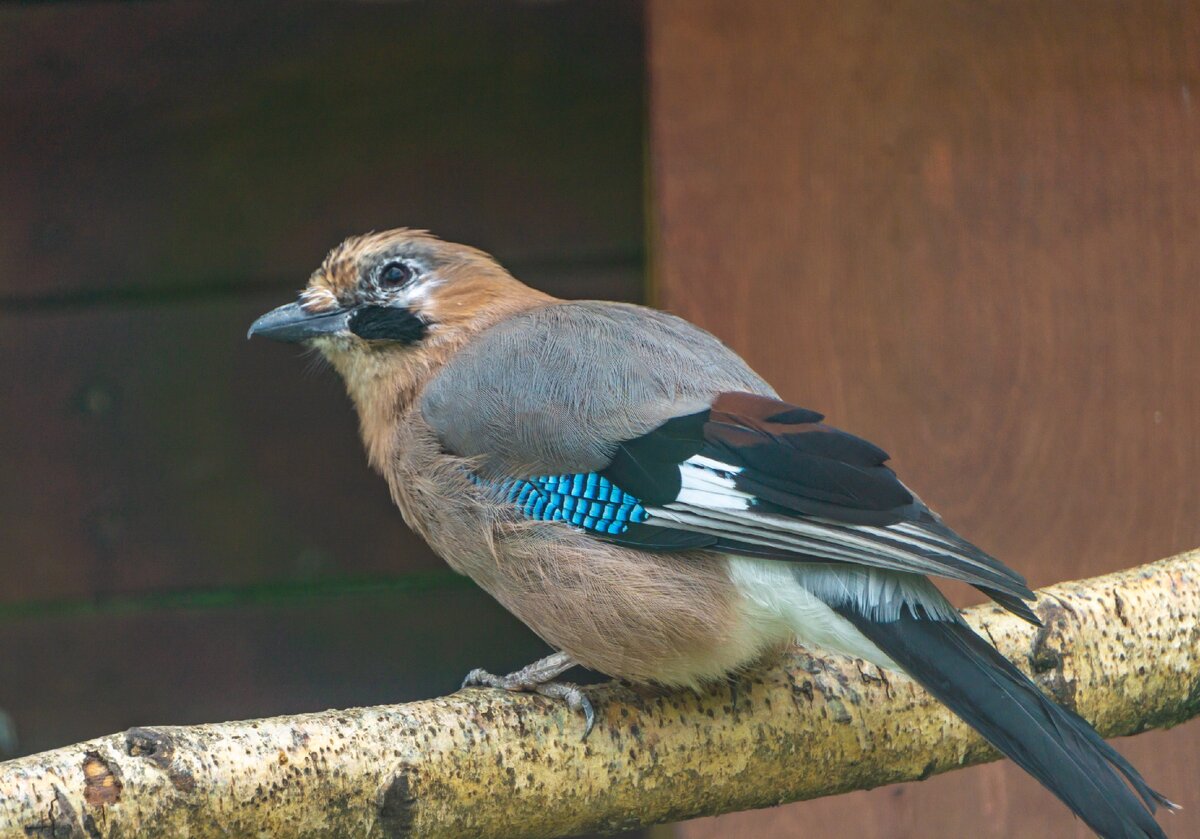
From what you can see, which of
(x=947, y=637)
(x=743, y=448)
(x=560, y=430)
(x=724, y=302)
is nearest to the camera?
Result: (x=947, y=637)

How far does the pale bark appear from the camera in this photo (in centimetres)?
157

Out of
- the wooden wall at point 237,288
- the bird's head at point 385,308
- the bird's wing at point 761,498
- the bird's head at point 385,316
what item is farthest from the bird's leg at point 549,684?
the wooden wall at point 237,288

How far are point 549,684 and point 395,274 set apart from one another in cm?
91

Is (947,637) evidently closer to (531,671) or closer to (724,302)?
(531,671)

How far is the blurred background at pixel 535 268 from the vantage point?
2.81m

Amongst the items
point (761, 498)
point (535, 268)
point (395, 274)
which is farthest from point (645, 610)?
point (535, 268)

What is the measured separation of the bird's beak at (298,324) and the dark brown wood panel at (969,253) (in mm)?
644

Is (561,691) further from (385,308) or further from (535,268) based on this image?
(535,268)

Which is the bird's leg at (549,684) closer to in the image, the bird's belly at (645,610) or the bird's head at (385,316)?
the bird's belly at (645,610)

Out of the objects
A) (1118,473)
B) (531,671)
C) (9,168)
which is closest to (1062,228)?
(1118,473)

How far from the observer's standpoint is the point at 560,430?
2176 millimetres

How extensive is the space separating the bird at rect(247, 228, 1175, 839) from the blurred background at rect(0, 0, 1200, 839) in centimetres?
57

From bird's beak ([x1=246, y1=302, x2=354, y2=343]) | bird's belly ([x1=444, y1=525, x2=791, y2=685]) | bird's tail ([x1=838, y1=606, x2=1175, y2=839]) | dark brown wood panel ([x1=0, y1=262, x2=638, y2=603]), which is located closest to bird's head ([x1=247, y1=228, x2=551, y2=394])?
bird's beak ([x1=246, y1=302, x2=354, y2=343])

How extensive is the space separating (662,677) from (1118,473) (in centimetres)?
122
